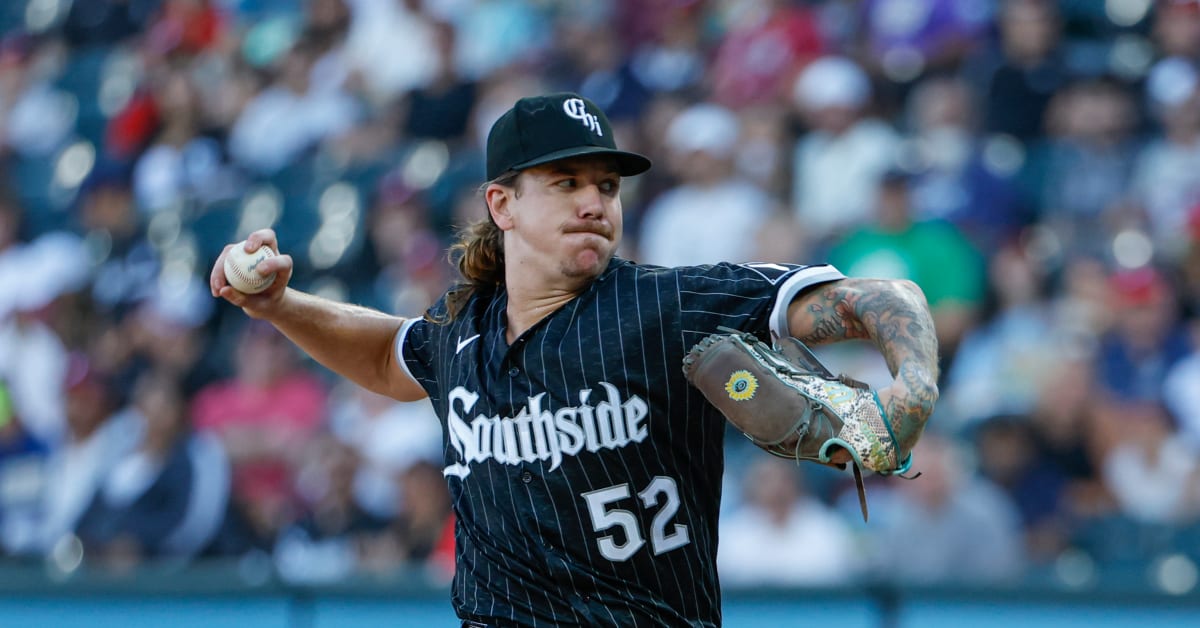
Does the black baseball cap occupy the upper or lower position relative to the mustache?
upper

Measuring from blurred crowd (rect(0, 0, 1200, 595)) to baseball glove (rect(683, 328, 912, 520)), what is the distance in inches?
119

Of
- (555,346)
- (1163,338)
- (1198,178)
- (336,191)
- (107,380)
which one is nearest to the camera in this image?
(555,346)

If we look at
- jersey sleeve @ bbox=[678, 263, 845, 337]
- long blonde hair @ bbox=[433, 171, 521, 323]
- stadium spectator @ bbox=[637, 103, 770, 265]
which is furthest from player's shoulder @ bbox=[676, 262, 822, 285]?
stadium spectator @ bbox=[637, 103, 770, 265]

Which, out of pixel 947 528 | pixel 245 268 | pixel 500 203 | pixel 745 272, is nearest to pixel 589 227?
pixel 500 203

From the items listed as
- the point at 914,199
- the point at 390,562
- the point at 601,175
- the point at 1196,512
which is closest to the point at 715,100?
the point at 914,199

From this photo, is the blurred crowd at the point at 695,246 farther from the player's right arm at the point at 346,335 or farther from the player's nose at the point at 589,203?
the player's nose at the point at 589,203

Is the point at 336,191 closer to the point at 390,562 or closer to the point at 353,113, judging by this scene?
the point at 353,113

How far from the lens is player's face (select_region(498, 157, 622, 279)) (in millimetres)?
3479

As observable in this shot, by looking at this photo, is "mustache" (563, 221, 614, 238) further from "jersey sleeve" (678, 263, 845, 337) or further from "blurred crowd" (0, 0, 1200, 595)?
"blurred crowd" (0, 0, 1200, 595)

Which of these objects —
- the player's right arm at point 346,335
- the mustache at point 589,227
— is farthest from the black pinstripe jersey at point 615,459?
the player's right arm at point 346,335

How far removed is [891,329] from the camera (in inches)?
115

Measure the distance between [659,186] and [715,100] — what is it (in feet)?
2.34

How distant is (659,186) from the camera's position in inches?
348

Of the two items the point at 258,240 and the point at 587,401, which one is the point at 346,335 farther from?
the point at 587,401
